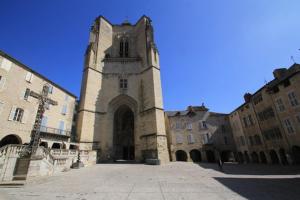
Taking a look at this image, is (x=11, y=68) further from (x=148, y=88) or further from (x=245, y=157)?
(x=245, y=157)

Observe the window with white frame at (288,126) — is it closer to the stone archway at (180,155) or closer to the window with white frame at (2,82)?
the stone archway at (180,155)

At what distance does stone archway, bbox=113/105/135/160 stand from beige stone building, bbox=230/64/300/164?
16568 millimetres

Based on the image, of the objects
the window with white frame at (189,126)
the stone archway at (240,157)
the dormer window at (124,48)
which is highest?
the dormer window at (124,48)

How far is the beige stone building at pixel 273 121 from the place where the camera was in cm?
1438

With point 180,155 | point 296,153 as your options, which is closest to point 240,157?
point 180,155

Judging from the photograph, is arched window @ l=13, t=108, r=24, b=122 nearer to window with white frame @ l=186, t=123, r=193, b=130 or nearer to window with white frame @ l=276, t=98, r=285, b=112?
window with white frame @ l=186, t=123, r=193, b=130

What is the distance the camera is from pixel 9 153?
848 centimetres

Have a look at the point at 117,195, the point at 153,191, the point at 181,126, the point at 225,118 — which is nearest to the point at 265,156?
the point at 225,118

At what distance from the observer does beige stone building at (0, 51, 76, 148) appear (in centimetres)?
1327

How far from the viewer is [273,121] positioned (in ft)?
55.1

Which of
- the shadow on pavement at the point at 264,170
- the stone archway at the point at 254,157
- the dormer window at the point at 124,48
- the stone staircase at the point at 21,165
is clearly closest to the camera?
the stone staircase at the point at 21,165

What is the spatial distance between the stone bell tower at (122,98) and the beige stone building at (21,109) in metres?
2.77

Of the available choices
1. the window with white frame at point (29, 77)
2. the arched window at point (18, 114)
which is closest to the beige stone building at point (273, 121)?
the arched window at point (18, 114)

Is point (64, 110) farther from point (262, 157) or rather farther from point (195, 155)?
point (262, 157)
